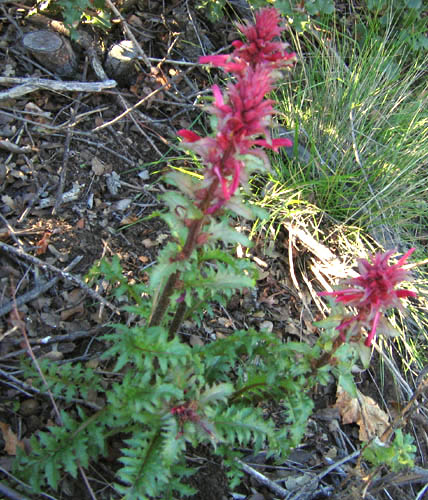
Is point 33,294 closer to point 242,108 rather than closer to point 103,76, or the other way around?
point 242,108

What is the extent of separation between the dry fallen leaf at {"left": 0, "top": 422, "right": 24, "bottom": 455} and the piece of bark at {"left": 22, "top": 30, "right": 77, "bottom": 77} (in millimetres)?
2158

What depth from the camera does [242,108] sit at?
144cm

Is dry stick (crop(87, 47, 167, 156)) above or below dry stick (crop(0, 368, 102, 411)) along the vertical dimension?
above

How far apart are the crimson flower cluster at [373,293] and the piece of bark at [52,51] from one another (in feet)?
7.66

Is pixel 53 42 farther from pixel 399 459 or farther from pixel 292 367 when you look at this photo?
pixel 399 459

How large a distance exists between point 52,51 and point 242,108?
2.09 m

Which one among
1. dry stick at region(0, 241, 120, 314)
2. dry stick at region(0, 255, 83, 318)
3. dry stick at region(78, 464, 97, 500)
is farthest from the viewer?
dry stick at region(0, 241, 120, 314)

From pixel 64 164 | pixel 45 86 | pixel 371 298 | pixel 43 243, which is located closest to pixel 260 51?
pixel 371 298

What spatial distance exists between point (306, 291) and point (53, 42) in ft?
7.08

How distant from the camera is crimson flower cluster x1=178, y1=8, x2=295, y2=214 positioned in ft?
4.71

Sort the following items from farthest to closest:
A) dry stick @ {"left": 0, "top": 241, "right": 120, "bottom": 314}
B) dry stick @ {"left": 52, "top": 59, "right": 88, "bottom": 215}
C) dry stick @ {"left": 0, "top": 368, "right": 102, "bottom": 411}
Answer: dry stick @ {"left": 52, "top": 59, "right": 88, "bottom": 215}, dry stick @ {"left": 0, "top": 241, "right": 120, "bottom": 314}, dry stick @ {"left": 0, "top": 368, "right": 102, "bottom": 411}

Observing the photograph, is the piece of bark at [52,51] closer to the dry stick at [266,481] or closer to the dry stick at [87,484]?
the dry stick at [87,484]

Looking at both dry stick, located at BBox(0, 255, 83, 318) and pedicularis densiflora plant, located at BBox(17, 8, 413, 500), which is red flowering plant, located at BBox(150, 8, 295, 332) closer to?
pedicularis densiflora plant, located at BBox(17, 8, 413, 500)

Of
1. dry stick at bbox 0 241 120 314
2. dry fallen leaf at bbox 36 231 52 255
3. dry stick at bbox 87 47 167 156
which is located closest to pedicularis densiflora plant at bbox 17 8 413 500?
dry stick at bbox 0 241 120 314
